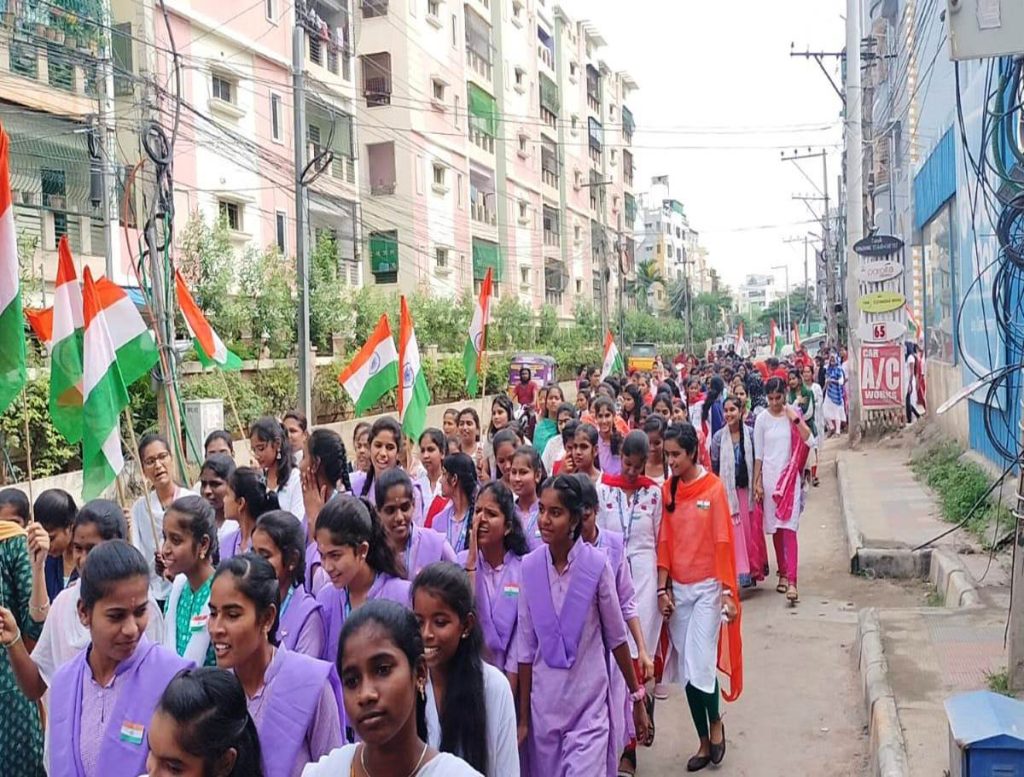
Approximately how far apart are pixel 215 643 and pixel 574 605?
1519 mm

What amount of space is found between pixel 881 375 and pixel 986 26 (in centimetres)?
1319

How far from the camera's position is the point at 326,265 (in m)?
19.8

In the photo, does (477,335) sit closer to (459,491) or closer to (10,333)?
(459,491)

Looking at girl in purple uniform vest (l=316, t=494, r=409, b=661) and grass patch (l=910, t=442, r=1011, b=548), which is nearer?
girl in purple uniform vest (l=316, t=494, r=409, b=661)

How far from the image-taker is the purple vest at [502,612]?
155 inches

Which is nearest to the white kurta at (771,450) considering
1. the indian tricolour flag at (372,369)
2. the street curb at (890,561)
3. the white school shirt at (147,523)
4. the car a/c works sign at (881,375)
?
the street curb at (890,561)

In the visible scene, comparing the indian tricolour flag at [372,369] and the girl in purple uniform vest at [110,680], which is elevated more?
the indian tricolour flag at [372,369]

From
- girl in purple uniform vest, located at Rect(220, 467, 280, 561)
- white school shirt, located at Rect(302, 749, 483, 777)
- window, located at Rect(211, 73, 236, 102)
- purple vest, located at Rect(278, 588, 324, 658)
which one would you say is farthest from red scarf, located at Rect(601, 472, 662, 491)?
window, located at Rect(211, 73, 236, 102)

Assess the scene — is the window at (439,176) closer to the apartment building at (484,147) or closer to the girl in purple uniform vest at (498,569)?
the apartment building at (484,147)

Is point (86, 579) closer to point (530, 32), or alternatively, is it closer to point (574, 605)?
point (574, 605)

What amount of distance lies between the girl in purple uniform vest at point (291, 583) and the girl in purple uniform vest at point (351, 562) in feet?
0.23

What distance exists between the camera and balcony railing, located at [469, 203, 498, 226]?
36209 mm

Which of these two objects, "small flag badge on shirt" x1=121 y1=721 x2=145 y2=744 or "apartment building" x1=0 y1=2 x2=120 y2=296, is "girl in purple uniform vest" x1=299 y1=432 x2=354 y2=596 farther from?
"apartment building" x1=0 y1=2 x2=120 y2=296

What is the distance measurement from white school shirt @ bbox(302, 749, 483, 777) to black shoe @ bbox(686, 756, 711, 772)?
3453 mm
